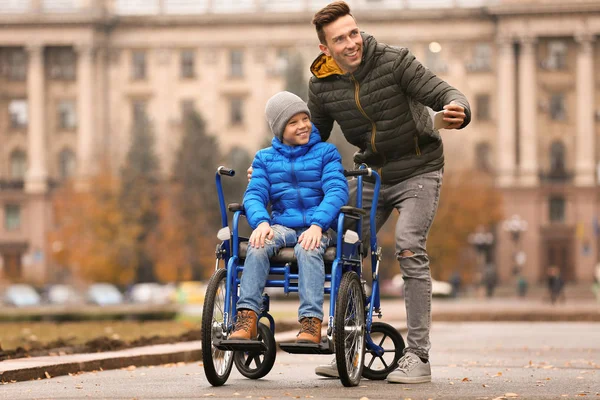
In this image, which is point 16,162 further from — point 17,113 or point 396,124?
point 396,124

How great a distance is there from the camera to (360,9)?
102 metres

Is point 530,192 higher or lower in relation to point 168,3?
lower

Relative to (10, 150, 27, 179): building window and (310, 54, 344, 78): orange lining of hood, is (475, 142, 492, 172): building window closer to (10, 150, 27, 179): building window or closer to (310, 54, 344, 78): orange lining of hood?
(10, 150, 27, 179): building window

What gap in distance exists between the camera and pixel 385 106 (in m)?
10.5

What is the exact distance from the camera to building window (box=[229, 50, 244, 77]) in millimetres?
105812

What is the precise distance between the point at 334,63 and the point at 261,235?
1430mm

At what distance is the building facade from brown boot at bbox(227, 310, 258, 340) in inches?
3339

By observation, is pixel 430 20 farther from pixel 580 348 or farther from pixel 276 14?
pixel 580 348

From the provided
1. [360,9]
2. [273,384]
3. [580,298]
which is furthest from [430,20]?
[273,384]

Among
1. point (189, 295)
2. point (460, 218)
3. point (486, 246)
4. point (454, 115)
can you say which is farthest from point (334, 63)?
point (460, 218)

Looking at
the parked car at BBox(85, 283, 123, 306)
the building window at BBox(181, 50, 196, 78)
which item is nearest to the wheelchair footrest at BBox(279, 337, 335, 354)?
the parked car at BBox(85, 283, 123, 306)

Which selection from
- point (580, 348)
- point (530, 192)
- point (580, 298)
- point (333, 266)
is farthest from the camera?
point (530, 192)

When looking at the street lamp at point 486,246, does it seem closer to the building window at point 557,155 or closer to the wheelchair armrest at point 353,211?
the building window at point 557,155

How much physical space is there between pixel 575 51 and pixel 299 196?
92.3 m
